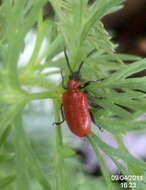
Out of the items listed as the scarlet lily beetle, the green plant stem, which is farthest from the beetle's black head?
the green plant stem

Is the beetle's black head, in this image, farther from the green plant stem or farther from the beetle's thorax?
the green plant stem

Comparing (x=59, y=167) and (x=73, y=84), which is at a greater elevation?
(x=73, y=84)

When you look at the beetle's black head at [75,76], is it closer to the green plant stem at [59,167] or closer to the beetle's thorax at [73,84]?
the beetle's thorax at [73,84]

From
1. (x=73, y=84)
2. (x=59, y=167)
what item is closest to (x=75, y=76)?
(x=73, y=84)

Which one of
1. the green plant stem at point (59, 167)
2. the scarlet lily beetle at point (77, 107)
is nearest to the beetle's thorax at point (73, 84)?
the scarlet lily beetle at point (77, 107)

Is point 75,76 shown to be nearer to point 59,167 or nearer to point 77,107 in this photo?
point 77,107

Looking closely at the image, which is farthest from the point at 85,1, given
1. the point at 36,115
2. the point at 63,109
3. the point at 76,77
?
the point at 36,115

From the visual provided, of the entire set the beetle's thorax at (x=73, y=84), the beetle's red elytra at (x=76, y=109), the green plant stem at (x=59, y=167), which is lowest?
the green plant stem at (x=59, y=167)

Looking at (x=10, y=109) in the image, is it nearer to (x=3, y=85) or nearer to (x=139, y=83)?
(x=3, y=85)
